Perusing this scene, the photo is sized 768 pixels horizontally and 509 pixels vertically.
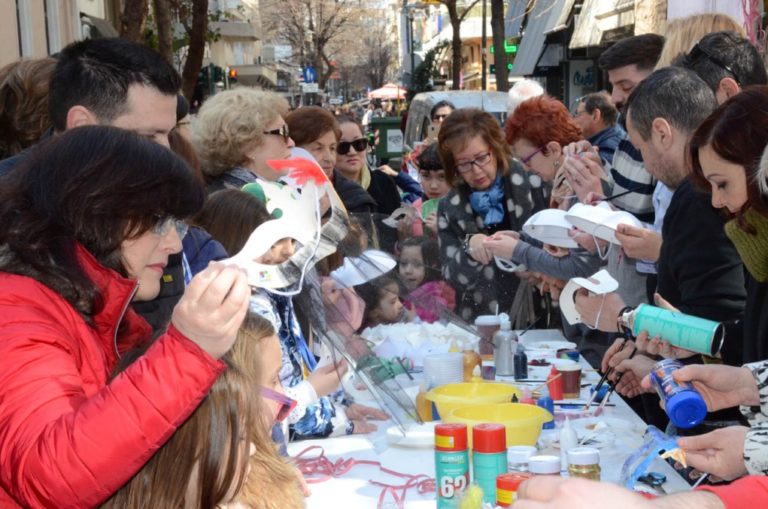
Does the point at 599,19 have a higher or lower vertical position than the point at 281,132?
higher

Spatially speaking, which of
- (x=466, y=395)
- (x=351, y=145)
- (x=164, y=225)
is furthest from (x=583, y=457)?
(x=351, y=145)

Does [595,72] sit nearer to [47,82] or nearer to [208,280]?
[47,82]

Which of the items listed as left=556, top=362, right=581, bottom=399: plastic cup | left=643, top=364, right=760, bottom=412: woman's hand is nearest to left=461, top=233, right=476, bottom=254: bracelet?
left=556, top=362, right=581, bottom=399: plastic cup

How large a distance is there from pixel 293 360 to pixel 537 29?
72.8ft

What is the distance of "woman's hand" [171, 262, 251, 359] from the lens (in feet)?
5.83

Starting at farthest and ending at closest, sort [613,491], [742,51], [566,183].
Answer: [566,183] → [742,51] → [613,491]

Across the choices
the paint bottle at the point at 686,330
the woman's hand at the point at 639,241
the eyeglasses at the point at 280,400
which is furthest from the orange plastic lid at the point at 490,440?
the woman's hand at the point at 639,241

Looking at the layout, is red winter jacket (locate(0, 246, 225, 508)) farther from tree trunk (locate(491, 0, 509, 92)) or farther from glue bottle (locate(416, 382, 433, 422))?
tree trunk (locate(491, 0, 509, 92))

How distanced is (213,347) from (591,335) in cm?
360

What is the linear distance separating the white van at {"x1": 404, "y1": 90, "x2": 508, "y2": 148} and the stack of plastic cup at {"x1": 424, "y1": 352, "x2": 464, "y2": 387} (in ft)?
35.9

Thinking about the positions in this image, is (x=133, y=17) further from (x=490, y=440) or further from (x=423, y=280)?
(x=490, y=440)

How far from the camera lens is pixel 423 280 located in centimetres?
362

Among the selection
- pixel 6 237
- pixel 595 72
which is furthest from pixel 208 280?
pixel 595 72

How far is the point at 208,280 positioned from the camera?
180 cm
